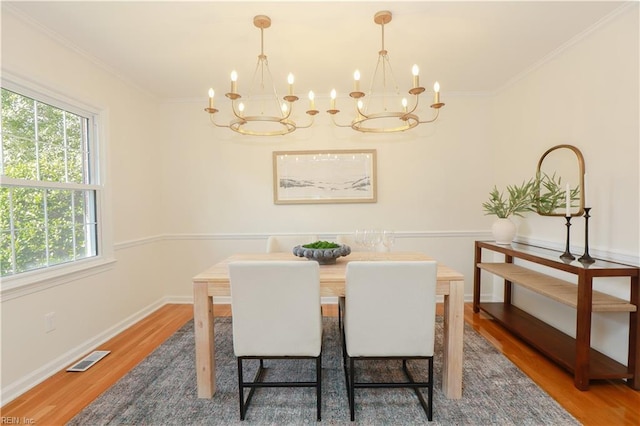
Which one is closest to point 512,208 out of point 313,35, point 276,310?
point 313,35

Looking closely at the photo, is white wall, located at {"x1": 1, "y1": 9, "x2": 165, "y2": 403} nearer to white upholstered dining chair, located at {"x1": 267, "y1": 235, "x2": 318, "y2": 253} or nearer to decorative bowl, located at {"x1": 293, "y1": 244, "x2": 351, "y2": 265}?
white upholstered dining chair, located at {"x1": 267, "y1": 235, "x2": 318, "y2": 253}

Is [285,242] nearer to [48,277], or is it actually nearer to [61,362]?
[48,277]

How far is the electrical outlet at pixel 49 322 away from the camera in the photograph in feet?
7.19

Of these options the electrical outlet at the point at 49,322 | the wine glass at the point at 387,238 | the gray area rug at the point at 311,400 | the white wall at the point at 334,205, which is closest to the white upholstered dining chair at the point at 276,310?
the gray area rug at the point at 311,400

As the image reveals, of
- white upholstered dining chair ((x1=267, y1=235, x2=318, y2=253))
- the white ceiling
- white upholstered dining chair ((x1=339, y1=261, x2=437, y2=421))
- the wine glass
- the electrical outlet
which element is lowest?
the electrical outlet

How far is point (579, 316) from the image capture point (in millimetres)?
1964

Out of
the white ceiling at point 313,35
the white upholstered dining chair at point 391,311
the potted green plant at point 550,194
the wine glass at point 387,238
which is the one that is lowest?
the white upholstered dining chair at point 391,311

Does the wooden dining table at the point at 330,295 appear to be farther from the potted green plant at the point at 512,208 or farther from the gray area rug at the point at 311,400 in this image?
the potted green plant at the point at 512,208

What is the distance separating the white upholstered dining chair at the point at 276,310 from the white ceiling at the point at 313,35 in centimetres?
171

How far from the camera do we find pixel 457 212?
3670mm

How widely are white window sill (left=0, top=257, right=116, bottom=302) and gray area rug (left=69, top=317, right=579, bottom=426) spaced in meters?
0.88

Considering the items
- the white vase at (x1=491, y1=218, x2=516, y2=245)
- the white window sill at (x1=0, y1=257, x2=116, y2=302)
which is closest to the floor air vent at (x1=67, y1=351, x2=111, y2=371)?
the white window sill at (x1=0, y1=257, x2=116, y2=302)

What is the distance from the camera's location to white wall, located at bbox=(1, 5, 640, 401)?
2135 mm

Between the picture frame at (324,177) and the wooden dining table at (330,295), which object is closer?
the wooden dining table at (330,295)
